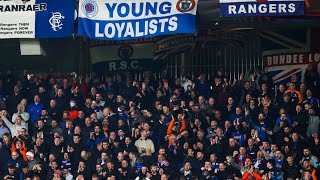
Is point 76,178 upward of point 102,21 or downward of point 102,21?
downward

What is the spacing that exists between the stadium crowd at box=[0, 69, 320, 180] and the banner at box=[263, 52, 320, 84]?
1525 millimetres

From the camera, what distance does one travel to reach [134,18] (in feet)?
123

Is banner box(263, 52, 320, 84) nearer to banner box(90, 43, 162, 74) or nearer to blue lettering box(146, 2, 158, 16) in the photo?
banner box(90, 43, 162, 74)

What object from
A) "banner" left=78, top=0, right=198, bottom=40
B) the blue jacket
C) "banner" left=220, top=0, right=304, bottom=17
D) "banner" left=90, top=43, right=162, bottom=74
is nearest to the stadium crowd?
the blue jacket

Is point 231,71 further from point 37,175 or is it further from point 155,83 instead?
point 37,175

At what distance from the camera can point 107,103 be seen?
36.9 meters

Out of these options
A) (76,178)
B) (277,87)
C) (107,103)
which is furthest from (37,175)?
(277,87)

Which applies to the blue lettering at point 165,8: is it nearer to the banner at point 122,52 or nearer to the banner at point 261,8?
the banner at point 261,8

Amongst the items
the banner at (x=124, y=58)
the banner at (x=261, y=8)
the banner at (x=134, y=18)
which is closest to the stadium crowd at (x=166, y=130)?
the banner at (x=134, y=18)

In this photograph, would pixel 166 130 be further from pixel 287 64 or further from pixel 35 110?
pixel 287 64

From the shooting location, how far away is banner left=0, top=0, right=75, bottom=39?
38.2 m

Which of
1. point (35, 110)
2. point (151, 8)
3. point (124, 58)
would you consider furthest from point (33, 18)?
point (124, 58)

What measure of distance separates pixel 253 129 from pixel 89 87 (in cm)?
595

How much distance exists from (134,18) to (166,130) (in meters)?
3.69
